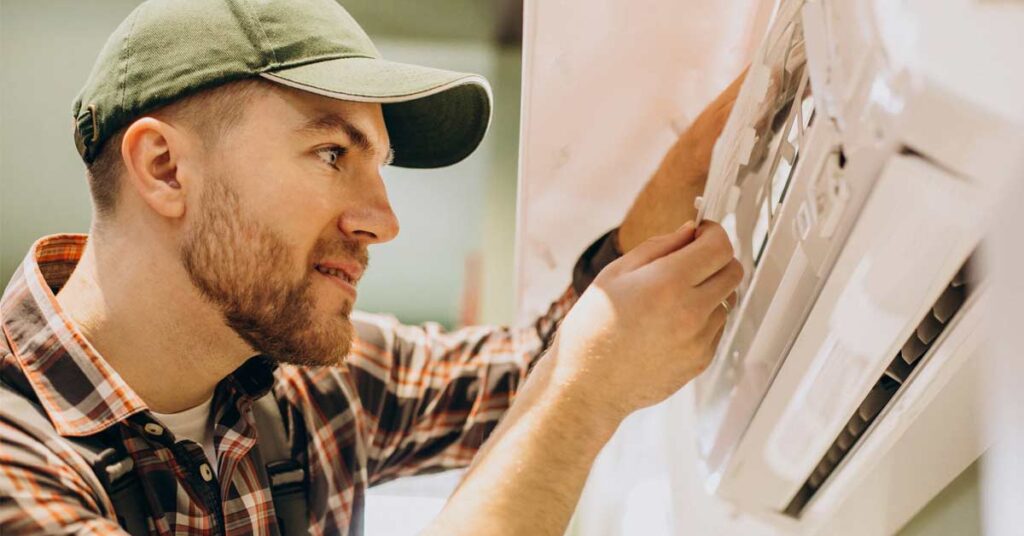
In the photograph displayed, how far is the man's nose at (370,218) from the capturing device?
122 cm

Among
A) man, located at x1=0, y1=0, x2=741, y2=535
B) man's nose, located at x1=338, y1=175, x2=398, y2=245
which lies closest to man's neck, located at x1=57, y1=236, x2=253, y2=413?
man, located at x1=0, y1=0, x2=741, y2=535

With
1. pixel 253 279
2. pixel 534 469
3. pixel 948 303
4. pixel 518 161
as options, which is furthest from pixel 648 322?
pixel 518 161

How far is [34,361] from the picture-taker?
3.52 feet

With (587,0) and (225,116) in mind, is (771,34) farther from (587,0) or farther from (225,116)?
(225,116)

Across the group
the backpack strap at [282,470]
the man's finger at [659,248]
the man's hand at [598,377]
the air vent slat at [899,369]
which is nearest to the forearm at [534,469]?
the man's hand at [598,377]

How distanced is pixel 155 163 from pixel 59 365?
296 mm

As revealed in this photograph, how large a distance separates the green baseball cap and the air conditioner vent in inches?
26.4

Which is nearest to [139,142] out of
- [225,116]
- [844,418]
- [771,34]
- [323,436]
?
[225,116]

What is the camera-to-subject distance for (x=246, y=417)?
1247 millimetres

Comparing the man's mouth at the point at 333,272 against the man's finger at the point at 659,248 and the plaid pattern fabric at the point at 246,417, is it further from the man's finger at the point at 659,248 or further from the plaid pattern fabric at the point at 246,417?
the man's finger at the point at 659,248

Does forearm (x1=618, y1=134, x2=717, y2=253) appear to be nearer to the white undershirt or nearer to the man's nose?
the man's nose

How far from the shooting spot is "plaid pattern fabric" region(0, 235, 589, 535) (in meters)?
0.98

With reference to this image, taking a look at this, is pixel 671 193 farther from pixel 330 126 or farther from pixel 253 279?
pixel 253 279

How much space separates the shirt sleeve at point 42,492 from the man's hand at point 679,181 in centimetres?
78
